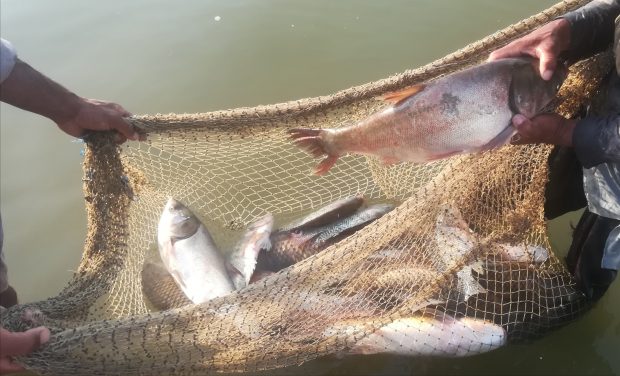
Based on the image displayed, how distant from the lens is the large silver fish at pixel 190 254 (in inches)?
144

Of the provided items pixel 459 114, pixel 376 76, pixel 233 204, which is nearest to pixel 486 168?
pixel 459 114

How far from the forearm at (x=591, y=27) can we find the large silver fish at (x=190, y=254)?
2.58 metres

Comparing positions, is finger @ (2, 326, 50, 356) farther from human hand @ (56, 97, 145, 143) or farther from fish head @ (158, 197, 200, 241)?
fish head @ (158, 197, 200, 241)

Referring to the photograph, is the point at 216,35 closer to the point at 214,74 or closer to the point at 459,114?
the point at 214,74

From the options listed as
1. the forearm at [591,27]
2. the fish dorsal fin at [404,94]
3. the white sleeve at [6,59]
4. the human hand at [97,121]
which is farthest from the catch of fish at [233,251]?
the forearm at [591,27]

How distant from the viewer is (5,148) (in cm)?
534

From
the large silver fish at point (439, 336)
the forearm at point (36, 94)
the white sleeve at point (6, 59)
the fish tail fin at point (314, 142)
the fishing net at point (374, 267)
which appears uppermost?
the white sleeve at point (6, 59)

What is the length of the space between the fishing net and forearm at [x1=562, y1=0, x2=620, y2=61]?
10 cm

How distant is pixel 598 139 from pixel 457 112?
0.67 meters

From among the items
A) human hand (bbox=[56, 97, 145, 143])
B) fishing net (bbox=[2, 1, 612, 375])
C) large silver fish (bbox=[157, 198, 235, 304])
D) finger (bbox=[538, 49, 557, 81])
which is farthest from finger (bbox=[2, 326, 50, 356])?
finger (bbox=[538, 49, 557, 81])

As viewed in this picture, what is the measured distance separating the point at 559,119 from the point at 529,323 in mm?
1273

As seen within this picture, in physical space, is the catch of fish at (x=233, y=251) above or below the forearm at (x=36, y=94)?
below

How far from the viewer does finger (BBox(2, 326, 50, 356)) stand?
206cm

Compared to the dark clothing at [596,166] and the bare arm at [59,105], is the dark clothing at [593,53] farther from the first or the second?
the bare arm at [59,105]
